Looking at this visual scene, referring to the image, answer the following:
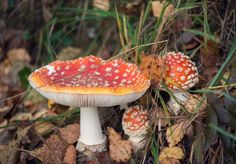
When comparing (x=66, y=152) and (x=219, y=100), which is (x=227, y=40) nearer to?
(x=219, y=100)

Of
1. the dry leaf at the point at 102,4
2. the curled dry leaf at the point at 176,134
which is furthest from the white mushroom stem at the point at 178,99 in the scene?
the dry leaf at the point at 102,4

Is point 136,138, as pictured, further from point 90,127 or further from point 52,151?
point 52,151

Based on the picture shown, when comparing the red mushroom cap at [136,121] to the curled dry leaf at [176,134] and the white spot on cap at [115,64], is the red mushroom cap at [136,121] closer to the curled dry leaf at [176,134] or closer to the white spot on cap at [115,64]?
the curled dry leaf at [176,134]

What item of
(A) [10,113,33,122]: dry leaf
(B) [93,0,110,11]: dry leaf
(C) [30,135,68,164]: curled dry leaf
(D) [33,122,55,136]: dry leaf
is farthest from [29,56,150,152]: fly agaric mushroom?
(B) [93,0,110,11]: dry leaf

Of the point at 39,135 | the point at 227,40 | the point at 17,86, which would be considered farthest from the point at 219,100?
the point at 17,86

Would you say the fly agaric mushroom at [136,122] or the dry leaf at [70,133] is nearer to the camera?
the fly agaric mushroom at [136,122]

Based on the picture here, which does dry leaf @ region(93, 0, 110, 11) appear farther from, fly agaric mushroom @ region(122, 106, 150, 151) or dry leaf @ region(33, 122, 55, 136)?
fly agaric mushroom @ region(122, 106, 150, 151)
